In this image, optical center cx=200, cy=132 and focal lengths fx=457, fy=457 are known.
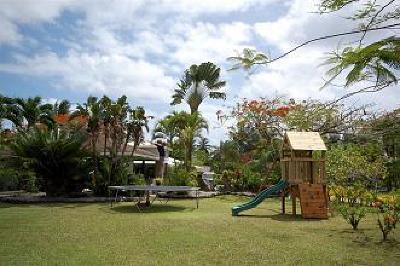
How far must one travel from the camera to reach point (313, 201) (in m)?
13.0

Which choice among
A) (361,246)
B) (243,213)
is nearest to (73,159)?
(243,213)

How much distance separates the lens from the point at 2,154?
2227 cm

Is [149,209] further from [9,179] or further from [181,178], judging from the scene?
[9,179]

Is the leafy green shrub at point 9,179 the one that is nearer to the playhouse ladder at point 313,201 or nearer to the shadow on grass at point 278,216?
the shadow on grass at point 278,216

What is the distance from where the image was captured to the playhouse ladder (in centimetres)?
1276

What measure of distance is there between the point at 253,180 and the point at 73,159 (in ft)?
29.4

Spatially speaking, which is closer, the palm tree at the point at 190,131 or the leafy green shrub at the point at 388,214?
the leafy green shrub at the point at 388,214

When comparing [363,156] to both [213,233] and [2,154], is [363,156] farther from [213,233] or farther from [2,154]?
[2,154]

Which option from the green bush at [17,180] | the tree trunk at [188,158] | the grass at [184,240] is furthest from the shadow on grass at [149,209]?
the green bush at [17,180]

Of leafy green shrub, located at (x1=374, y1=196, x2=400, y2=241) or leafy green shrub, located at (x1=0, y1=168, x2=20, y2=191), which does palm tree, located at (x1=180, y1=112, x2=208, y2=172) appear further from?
leafy green shrub, located at (x1=374, y1=196, x2=400, y2=241)

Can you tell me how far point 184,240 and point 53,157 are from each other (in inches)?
422

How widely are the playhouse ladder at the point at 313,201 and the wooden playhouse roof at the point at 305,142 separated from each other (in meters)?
1.11

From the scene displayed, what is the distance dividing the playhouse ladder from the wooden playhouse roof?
43.6 inches

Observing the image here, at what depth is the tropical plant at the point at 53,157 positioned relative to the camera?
17766 mm
